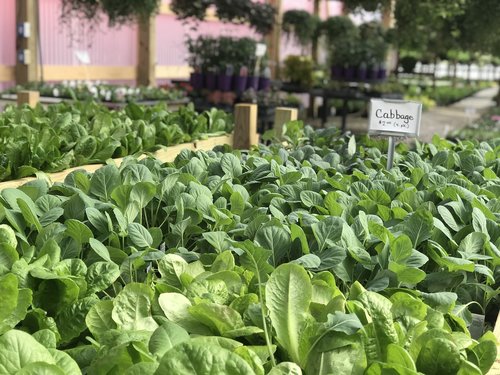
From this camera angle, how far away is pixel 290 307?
3.18 ft

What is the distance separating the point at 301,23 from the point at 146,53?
209cm

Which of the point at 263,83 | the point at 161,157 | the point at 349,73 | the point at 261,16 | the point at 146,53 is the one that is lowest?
the point at 161,157

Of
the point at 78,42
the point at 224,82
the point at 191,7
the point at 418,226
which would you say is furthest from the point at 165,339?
the point at 78,42

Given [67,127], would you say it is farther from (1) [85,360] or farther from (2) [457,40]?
(2) [457,40]

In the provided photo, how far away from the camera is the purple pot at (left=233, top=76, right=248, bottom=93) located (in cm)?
607

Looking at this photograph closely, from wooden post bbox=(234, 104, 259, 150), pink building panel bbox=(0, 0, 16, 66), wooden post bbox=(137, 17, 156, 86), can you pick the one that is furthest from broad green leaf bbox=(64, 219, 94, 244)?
wooden post bbox=(137, 17, 156, 86)

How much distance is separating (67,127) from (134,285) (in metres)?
1.72

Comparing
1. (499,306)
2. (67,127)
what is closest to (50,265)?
(499,306)

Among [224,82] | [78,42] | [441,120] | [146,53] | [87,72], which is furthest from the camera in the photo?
[441,120]

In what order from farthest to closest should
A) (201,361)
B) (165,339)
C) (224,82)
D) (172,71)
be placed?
1. (172,71)
2. (224,82)
3. (165,339)
4. (201,361)

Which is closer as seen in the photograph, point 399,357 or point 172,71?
point 399,357

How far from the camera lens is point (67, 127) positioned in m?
2.59

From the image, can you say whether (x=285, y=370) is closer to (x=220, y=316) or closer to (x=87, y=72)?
(x=220, y=316)

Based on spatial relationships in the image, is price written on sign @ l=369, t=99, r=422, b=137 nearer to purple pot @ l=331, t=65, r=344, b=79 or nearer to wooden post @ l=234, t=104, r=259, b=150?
wooden post @ l=234, t=104, r=259, b=150
